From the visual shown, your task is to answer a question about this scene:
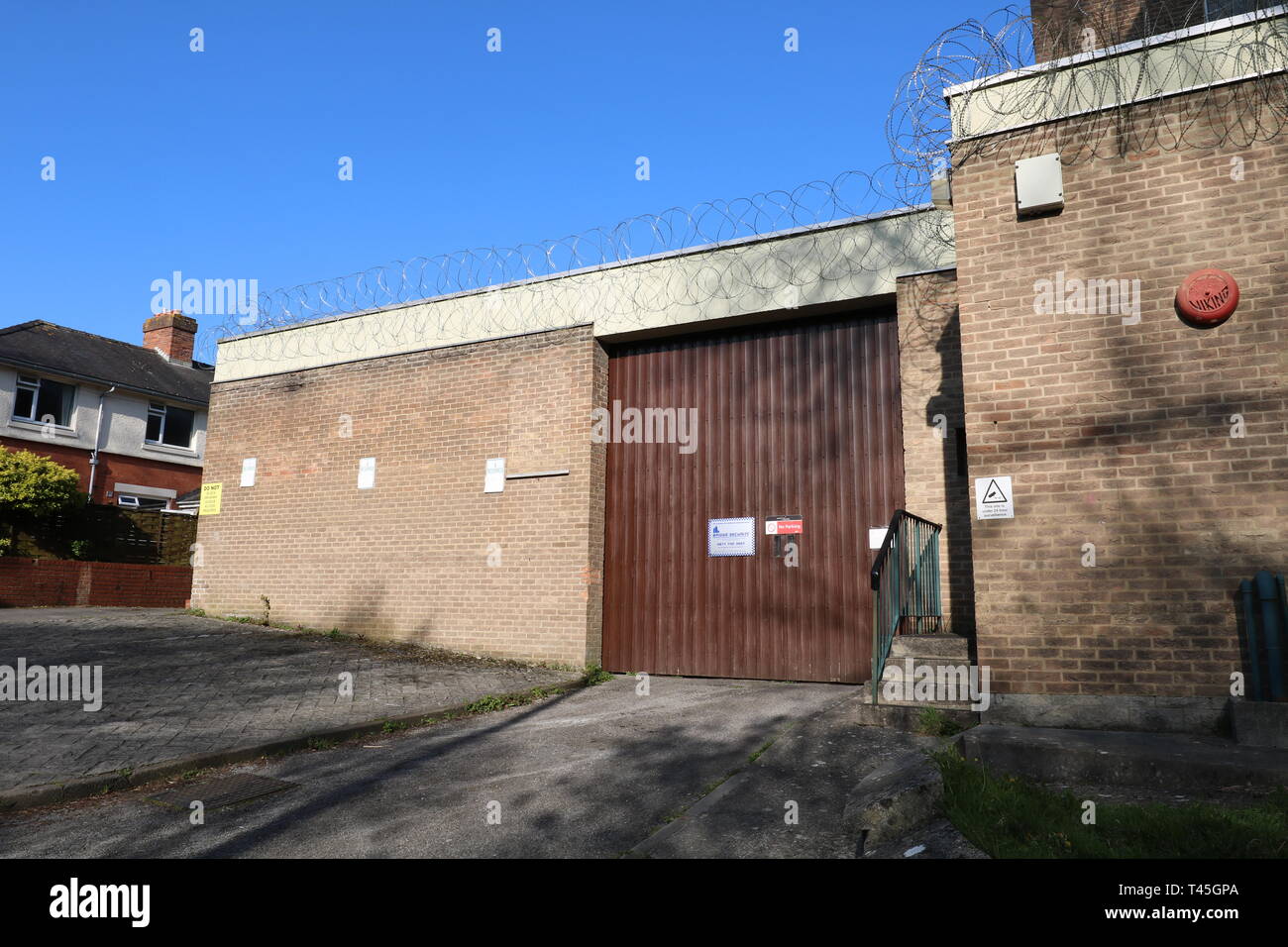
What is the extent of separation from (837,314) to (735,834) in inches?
281

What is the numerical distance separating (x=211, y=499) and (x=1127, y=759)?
Result: 1403cm

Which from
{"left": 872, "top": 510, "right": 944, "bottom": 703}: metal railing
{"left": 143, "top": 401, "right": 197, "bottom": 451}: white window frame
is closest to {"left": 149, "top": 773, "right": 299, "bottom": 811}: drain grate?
{"left": 872, "top": 510, "right": 944, "bottom": 703}: metal railing

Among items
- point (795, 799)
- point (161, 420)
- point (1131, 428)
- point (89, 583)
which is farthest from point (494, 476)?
point (161, 420)

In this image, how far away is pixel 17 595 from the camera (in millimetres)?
15047

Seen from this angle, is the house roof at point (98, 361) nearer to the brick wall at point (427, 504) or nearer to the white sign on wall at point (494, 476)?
the brick wall at point (427, 504)

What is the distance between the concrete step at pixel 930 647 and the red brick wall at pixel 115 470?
2285 centimetres

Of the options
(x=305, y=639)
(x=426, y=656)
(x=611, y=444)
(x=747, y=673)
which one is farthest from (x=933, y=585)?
(x=305, y=639)

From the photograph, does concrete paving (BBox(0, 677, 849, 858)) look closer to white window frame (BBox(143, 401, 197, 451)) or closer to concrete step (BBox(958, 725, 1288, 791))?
concrete step (BBox(958, 725, 1288, 791))

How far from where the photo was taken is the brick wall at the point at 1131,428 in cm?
545

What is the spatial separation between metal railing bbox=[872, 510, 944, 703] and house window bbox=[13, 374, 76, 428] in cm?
2389

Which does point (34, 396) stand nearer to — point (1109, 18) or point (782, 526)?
point (782, 526)

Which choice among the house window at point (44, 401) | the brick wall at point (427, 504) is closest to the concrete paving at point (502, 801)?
the brick wall at point (427, 504)

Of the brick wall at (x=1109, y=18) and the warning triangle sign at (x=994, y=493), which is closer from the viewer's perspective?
the warning triangle sign at (x=994, y=493)
